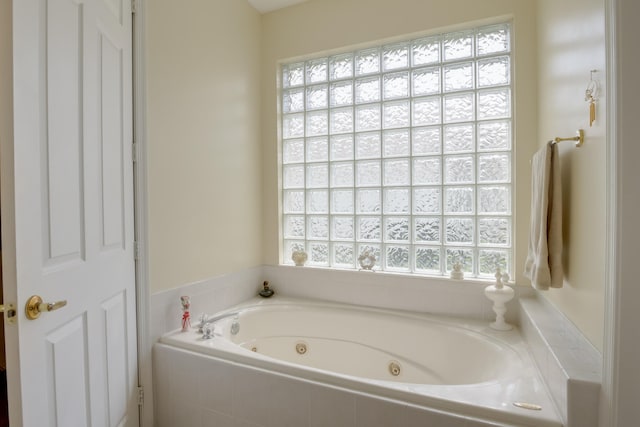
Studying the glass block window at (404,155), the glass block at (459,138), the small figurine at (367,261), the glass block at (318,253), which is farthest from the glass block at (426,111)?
the glass block at (318,253)

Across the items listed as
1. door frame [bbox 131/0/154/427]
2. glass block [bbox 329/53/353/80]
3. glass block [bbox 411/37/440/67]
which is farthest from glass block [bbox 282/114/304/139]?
door frame [bbox 131/0/154/427]

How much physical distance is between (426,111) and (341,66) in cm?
78

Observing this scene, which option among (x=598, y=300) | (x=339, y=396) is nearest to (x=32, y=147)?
(x=339, y=396)

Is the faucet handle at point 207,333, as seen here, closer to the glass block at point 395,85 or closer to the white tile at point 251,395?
the white tile at point 251,395

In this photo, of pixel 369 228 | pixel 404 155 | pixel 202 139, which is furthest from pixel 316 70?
pixel 369 228

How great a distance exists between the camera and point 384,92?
2457mm

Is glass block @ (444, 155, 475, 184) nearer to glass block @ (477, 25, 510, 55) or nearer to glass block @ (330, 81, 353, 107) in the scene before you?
glass block @ (477, 25, 510, 55)

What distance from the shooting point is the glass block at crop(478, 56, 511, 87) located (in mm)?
2127

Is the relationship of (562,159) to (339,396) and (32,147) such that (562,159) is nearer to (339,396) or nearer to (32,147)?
(339,396)

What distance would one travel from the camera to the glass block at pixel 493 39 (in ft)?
6.97

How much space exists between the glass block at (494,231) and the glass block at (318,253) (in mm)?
1119

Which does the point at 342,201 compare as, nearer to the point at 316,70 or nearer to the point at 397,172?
the point at 397,172

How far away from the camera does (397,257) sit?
7.96 feet

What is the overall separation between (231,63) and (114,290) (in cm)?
174
